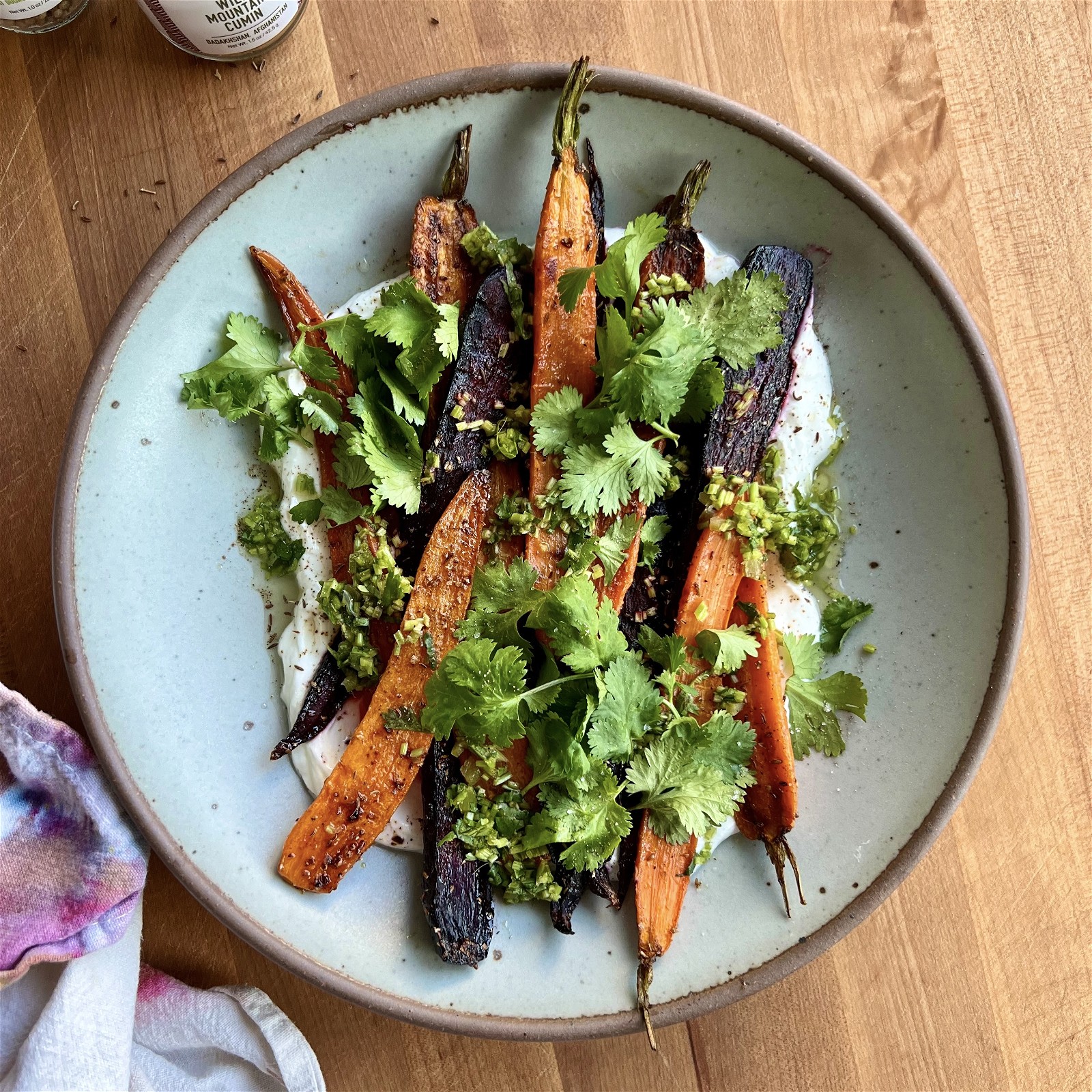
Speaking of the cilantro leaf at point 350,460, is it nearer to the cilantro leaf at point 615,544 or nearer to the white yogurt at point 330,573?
the white yogurt at point 330,573

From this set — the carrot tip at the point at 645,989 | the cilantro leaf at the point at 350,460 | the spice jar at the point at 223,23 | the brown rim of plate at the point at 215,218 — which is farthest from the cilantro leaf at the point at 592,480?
the spice jar at the point at 223,23

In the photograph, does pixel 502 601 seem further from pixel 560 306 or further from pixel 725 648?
pixel 560 306

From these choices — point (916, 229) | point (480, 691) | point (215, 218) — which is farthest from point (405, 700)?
point (916, 229)

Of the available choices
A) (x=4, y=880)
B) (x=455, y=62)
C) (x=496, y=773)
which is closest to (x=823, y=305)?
(x=455, y=62)

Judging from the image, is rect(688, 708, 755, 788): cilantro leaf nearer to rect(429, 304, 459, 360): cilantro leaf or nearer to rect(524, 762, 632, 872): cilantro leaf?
rect(524, 762, 632, 872): cilantro leaf

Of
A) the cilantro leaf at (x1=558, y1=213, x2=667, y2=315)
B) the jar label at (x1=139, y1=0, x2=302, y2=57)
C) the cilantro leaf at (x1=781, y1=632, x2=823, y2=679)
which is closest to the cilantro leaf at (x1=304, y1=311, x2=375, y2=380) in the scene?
the cilantro leaf at (x1=558, y1=213, x2=667, y2=315)

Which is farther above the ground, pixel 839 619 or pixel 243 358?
pixel 243 358
